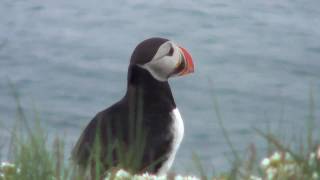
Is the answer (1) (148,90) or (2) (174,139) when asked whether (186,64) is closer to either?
(1) (148,90)

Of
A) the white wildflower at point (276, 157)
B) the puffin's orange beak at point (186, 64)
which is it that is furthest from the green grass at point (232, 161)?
the puffin's orange beak at point (186, 64)

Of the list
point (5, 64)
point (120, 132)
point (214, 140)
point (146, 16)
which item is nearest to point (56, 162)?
point (120, 132)

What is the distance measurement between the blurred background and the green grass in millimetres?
7474

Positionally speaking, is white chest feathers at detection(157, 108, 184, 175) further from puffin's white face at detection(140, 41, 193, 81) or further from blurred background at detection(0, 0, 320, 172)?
blurred background at detection(0, 0, 320, 172)

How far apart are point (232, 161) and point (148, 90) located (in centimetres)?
257

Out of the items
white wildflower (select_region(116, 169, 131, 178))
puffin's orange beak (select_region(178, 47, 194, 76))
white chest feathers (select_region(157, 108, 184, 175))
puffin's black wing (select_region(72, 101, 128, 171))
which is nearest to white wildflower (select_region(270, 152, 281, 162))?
white wildflower (select_region(116, 169, 131, 178))

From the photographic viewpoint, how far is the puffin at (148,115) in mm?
6262

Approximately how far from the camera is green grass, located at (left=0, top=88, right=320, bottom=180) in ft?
14.9

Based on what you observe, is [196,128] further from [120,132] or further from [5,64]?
[120,132]

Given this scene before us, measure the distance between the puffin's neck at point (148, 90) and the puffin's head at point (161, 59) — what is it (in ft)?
0.12

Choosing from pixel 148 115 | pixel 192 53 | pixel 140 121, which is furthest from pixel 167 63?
pixel 192 53

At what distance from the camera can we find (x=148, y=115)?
6902 mm

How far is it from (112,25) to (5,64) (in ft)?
5.74

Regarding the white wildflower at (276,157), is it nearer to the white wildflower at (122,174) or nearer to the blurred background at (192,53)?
the white wildflower at (122,174)
